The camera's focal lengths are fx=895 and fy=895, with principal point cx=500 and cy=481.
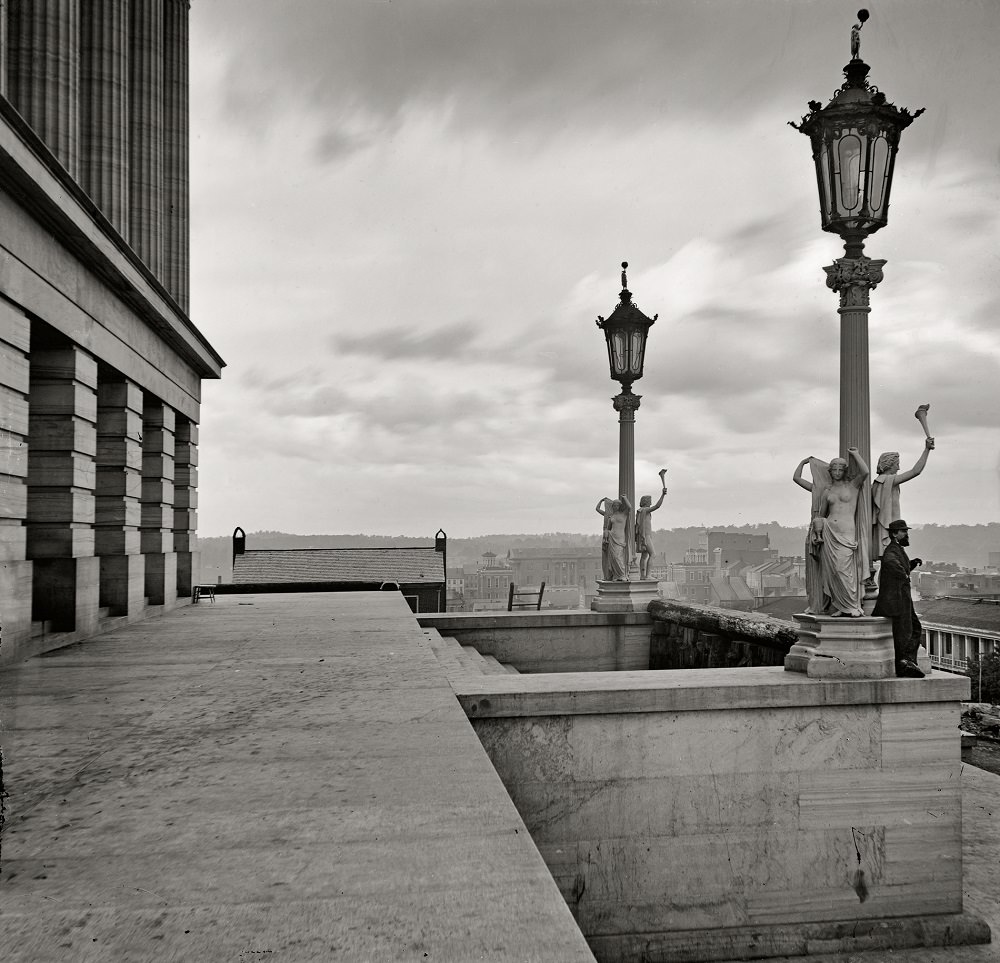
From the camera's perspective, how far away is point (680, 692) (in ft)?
25.0

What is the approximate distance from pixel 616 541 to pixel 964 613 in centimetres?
5758

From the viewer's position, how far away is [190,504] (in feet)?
63.0

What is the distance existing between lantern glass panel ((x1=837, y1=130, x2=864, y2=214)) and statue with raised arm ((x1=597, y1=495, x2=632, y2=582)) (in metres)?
9.69

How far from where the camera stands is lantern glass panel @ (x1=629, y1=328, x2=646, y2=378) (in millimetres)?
17812

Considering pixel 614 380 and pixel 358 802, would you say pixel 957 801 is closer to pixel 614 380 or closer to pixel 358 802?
pixel 358 802

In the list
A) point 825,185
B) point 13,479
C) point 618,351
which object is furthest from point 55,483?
point 618,351

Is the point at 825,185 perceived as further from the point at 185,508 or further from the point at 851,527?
the point at 185,508

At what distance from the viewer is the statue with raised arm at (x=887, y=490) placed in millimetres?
8523

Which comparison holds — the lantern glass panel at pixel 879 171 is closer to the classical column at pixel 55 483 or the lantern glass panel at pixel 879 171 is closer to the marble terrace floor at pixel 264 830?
the marble terrace floor at pixel 264 830

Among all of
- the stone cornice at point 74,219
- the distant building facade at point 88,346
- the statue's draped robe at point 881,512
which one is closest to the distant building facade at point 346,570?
the distant building facade at point 88,346

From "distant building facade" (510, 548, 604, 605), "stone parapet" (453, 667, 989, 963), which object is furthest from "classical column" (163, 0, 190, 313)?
"distant building facade" (510, 548, 604, 605)

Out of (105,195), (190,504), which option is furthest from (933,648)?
(105,195)

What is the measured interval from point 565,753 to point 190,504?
13839 millimetres

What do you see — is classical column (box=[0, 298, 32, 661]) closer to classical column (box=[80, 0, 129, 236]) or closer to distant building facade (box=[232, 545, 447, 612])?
classical column (box=[80, 0, 129, 236])
